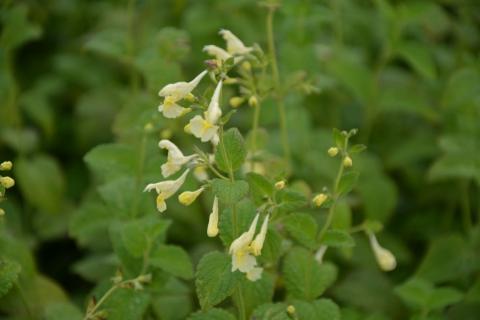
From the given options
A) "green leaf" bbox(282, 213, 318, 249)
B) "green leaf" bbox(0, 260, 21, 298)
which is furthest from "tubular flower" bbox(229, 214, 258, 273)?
"green leaf" bbox(0, 260, 21, 298)

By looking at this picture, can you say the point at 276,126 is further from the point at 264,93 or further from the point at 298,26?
the point at 264,93

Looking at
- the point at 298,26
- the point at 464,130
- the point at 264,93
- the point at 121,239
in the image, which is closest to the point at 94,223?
the point at 121,239

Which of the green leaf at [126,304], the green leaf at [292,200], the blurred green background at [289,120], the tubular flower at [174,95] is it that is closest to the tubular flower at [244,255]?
the green leaf at [292,200]

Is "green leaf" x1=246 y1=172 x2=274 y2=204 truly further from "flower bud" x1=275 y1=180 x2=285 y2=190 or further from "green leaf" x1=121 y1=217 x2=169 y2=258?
"green leaf" x1=121 y1=217 x2=169 y2=258

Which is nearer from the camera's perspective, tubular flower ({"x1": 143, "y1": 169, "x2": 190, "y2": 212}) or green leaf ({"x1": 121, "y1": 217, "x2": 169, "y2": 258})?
tubular flower ({"x1": 143, "y1": 169, "x2": 190, "y2": 212})

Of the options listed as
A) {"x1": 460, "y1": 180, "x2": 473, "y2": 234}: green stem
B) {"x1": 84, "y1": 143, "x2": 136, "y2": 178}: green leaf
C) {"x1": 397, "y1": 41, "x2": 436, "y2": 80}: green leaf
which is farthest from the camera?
{"x1": 397, "y1": 41, "x2": 436, "y2": 80}: green leaf
